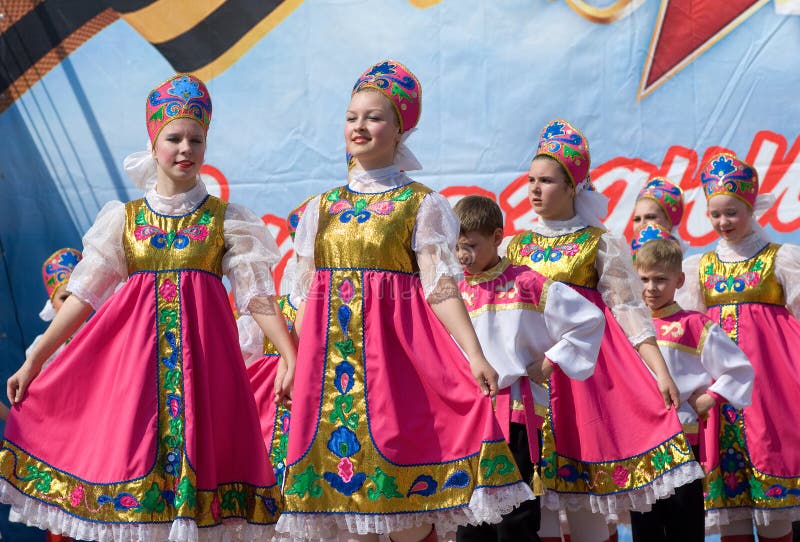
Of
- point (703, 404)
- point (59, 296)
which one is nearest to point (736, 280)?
point (703, 404)

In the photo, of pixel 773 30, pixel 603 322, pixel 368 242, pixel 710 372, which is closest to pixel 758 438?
pixel 710 372

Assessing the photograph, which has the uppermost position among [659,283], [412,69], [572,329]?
[412,69]

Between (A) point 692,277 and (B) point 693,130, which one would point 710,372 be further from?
(B) point 693,130

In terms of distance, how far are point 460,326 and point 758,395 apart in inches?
76.2

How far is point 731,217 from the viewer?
451cm

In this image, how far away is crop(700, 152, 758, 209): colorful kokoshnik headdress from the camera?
448 cm

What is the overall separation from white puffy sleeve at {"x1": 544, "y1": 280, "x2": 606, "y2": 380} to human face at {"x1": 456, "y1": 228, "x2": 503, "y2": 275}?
20 cm

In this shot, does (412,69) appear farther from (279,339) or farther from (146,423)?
(146,423)

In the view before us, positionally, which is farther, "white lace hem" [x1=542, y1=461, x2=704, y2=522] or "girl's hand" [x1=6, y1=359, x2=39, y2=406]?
"white lace hem" [x1=542, y1=461, x2=704, y2=522]

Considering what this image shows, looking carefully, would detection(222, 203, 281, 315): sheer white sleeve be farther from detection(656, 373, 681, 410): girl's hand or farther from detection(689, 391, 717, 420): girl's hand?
detection(689, 391, 717, 420): girl's hand

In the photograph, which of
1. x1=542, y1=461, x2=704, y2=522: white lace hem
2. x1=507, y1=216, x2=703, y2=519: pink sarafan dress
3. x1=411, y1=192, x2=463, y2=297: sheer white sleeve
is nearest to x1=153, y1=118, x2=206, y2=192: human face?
x1=411, y1=192, x2=463, y2=297: sheer white sleeve

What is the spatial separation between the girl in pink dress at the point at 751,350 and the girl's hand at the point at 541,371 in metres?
1.27

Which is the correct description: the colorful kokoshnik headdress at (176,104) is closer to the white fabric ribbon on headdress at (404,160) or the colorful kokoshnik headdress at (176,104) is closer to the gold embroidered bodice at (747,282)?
the white fabric ribbon on headdress at (404,160)

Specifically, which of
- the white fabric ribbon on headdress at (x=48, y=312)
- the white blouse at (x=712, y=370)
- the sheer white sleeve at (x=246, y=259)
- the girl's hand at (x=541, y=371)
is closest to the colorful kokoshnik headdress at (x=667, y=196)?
the white blouse at (x=712, y=370)
